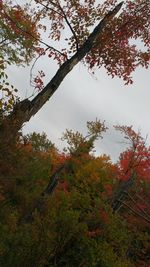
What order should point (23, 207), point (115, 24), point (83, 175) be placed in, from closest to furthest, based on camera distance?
point (115, 24) < point (23, 207) < point (83, 175)

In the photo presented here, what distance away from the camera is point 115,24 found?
8.75 m

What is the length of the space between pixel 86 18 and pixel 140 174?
27859mm

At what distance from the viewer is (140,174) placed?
35.4 meters

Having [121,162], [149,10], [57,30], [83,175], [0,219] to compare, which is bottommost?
[0,219]

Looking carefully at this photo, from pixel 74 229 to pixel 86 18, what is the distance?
768 cm

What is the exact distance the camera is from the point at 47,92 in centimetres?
810

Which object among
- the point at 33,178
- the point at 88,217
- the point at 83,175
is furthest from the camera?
the point at 83,175

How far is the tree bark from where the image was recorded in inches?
317

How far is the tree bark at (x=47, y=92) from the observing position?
26.4 feet

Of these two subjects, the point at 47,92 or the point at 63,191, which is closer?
the point at 47,92

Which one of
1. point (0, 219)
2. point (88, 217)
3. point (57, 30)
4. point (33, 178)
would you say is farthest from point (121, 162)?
point (57, 30)

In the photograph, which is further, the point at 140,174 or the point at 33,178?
the point at 140,174

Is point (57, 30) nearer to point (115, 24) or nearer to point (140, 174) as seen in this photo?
point (115, 24)

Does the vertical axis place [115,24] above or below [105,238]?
above
